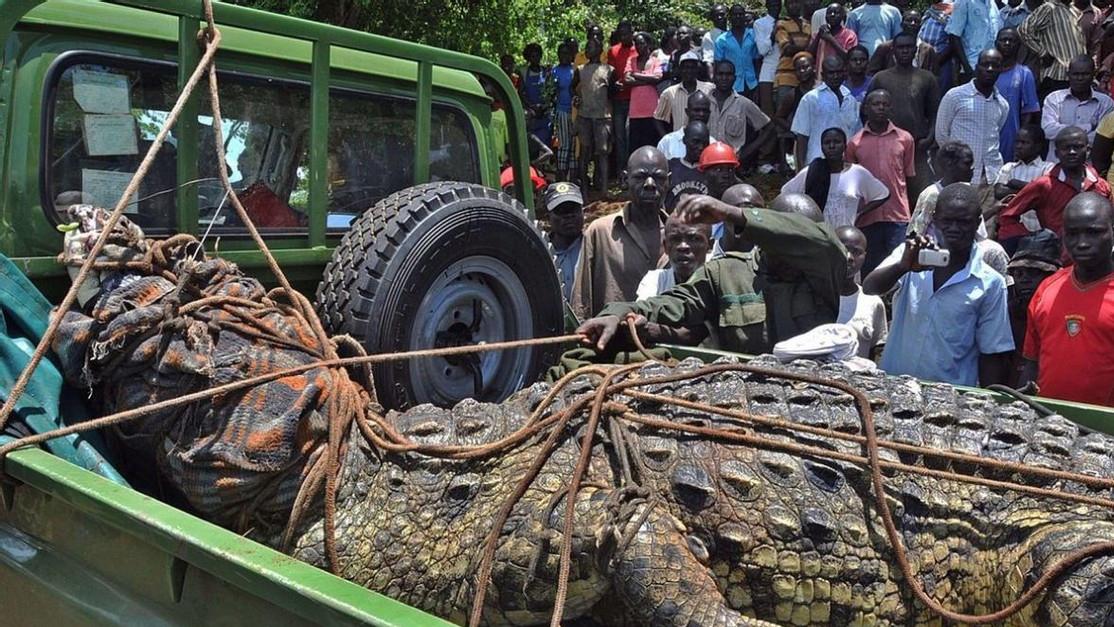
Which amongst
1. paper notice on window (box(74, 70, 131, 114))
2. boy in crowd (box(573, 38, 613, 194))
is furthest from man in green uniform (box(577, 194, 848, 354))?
boy in crowd (box(573, 38, 613, 194))

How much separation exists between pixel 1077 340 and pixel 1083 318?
0.29 ft

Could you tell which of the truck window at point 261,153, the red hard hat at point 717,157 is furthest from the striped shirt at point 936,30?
the truck window at point 261,153

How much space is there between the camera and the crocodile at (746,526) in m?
2.33

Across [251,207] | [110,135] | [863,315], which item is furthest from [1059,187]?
[110,135]

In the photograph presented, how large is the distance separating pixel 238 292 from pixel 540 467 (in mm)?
961

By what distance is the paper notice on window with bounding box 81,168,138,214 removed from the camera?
2945mm

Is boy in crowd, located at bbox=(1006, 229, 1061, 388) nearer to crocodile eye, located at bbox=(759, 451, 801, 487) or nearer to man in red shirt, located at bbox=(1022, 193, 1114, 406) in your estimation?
man in red shirt, located at bbox=(1022, 193, 1114, 406)

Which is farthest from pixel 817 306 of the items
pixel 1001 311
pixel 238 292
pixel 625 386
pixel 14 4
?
pixel 14 4

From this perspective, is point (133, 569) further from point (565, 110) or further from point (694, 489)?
point (565, 110)

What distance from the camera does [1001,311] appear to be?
13.7 feet

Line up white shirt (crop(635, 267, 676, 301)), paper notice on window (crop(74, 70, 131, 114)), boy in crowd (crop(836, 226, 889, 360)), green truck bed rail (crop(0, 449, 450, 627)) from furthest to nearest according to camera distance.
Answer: white shirt (crop(635, 267, 676, 301)) → boy in crowd (crop(836, 226, 889, 360)) → paper notice on window (crop(74, 70, 131, 114)) → green truck bed rail (crop(0, 449, 450, 627))

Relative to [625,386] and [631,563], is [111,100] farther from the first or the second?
[631,563]

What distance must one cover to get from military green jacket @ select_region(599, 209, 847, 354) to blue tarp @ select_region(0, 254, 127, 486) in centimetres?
185

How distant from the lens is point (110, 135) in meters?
3.00
